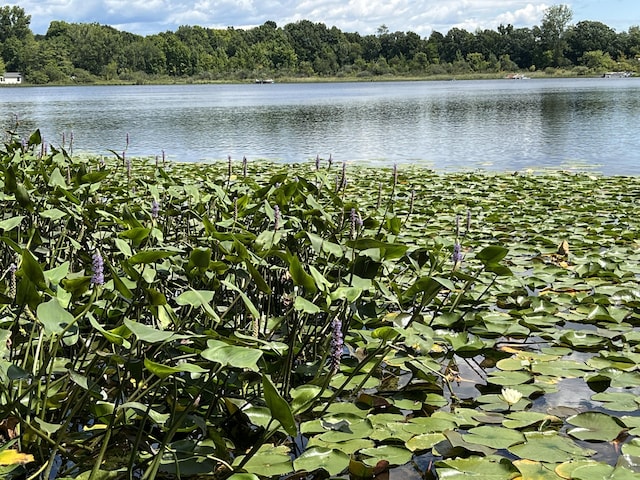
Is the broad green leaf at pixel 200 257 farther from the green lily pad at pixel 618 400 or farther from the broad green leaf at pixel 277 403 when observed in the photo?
the green lily pad at pixel 618 400

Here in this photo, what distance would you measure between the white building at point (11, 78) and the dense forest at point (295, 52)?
126 cm

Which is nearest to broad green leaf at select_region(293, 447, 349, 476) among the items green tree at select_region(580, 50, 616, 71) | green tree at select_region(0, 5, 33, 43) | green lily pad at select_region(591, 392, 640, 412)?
green lily pad at select_region(591, 392, 640, 412)

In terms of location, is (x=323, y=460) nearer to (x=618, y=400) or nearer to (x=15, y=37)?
(x=618, y=400)

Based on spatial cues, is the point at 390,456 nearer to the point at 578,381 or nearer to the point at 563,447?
the point at 563,447

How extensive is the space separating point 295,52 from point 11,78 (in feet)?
132

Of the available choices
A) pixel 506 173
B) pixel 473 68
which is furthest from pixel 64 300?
pixel 473 68

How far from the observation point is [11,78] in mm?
86188

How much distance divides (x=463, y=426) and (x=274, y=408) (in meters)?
1.08

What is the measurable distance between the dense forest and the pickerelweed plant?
91.6 metres

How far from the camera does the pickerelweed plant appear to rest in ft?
6.11

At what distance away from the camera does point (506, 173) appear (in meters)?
9.03

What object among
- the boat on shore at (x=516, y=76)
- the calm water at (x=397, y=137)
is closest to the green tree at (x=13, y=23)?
the boat on shore at (x=516, y=76)

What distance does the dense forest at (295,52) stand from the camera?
90.6 meters

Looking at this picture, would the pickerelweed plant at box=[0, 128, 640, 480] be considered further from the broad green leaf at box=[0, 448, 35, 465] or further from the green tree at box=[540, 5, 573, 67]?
the green tree at box=[540, 5, 573, 67]
